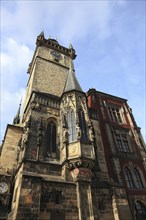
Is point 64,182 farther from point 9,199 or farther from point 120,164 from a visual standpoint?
point 120,164

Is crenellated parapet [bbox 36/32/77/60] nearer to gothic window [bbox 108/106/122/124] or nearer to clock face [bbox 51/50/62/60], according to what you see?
clock face [bbox 51/50/62/60]

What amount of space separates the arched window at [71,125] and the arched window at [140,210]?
24.1ft

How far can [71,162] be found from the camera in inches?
460

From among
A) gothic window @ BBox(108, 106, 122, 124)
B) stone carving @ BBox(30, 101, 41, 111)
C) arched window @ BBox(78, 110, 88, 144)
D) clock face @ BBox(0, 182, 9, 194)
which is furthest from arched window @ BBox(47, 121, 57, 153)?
Result: gothic window @ BBox(108, 106, 122, 124)

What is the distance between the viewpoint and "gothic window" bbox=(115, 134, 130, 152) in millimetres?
17492

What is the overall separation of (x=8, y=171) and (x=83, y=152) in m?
6.83

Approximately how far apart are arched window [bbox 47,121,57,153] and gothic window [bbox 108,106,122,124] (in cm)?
766

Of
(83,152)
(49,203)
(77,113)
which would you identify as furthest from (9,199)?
(77,113)

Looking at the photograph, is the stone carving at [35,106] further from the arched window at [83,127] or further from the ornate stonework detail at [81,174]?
the ornate stonework detail at [81,174]

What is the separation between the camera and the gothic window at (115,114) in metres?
20.2

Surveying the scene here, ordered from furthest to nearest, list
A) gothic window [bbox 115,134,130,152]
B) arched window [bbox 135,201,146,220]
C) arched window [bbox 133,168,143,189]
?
gothic window [bbox 115,134,130,152] < arched window [bbox 133,168,143,189] < arched window [bbox 135,201,146,220]

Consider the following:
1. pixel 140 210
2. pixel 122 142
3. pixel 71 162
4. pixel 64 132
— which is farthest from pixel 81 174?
pixel 122 142

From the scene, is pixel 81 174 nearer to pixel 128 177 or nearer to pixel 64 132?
pixel 64 132

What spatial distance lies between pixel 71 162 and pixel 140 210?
23.6ft
